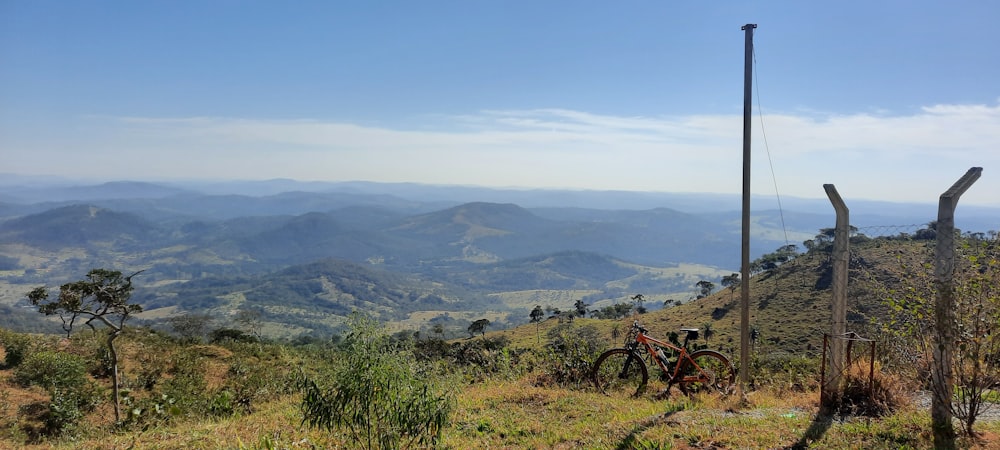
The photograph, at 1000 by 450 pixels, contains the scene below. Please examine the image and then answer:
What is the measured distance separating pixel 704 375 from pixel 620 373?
1481mm

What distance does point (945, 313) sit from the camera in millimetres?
4637

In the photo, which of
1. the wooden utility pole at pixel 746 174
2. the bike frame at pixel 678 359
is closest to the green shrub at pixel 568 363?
the bike frame at pixel 678 359

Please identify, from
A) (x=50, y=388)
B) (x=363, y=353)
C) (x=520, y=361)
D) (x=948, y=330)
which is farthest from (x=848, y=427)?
(x=50, y=388)

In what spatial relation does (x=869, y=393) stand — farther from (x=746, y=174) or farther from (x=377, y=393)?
(x=377, y=393)

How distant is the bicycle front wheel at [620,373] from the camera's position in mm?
8688

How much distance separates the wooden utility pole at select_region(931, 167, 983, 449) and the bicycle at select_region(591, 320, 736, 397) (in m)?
3.22

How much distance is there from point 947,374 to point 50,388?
1339cm

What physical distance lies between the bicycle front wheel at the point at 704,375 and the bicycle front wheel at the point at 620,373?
66 centimetres

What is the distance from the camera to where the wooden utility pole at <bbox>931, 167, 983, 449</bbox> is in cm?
465

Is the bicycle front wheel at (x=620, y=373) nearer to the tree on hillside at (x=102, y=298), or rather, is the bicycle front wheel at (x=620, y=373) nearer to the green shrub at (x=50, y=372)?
the tree on hillside at (x=102, y=298)

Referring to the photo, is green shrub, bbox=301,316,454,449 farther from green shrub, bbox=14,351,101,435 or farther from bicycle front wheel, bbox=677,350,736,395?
green shrub, bbox=14,351,101,435

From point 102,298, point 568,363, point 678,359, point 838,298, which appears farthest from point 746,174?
point 102,298

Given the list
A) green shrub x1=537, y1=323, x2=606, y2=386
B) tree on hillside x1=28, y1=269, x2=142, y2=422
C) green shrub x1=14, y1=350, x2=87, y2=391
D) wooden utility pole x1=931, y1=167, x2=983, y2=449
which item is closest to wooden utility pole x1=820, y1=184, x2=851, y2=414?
wooden utility pole x1=931, y1=167, x2=983, y2=449

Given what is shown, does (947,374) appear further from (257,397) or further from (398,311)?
(398,311)
